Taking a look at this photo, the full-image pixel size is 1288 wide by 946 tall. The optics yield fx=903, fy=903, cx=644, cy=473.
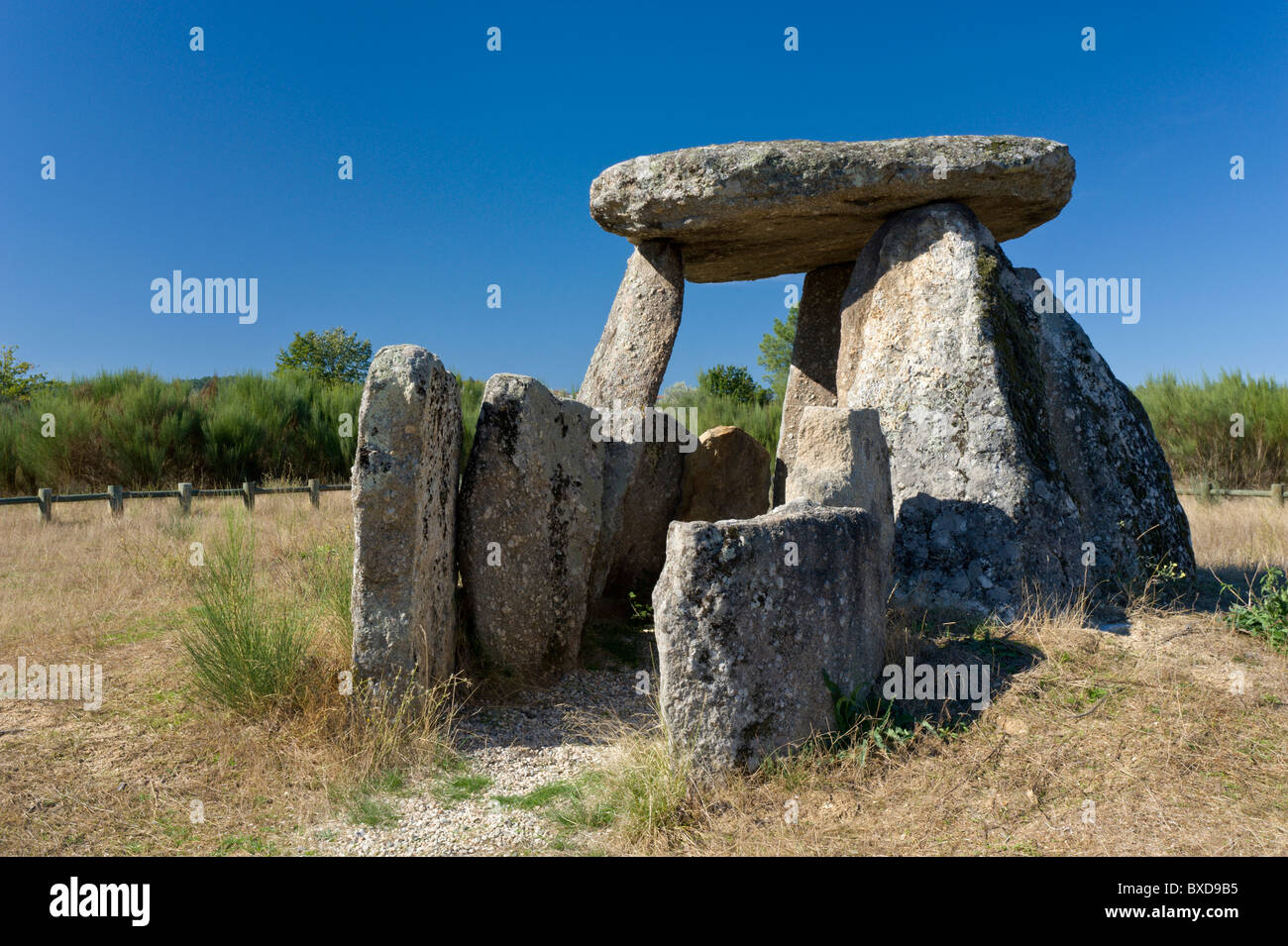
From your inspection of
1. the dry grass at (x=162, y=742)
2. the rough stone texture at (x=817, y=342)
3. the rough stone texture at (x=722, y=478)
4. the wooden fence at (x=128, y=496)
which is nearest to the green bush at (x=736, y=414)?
the rough stone texture at (x=817, y=342)

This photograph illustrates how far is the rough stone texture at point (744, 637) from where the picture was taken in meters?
4.18

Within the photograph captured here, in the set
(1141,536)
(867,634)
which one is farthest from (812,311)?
(867,634)

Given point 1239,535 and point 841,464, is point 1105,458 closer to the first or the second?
point 841,464

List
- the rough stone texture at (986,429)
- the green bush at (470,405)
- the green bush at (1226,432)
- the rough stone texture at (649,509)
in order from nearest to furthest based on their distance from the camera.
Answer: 1. the rough stone texture at (986,429)
2. the rough stone texture at (649,509)
3. the green bush at (1226,432)
4. the green bush at (470,405)

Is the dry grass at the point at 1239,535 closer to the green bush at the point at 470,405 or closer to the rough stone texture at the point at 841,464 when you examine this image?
the rough stone texture at the point at 841,464

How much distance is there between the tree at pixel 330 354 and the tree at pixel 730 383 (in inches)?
711

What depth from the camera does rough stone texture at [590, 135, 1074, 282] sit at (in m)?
7.36

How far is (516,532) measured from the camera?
233 inches

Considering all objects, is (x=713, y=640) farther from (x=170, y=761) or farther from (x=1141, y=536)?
(x=1141, y=536)

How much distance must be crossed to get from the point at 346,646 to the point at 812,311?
21.2ft

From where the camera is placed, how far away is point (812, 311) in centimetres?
1002

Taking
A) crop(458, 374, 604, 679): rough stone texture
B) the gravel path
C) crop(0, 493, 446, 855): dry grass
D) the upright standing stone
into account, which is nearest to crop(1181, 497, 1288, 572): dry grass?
the upright standing stone

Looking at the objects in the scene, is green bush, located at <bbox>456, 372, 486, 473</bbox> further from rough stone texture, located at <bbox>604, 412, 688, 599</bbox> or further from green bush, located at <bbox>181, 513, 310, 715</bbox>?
green bush, located at <bbox>181, 513, 310, 715</bbox>

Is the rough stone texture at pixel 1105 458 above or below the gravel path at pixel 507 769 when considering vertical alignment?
above
